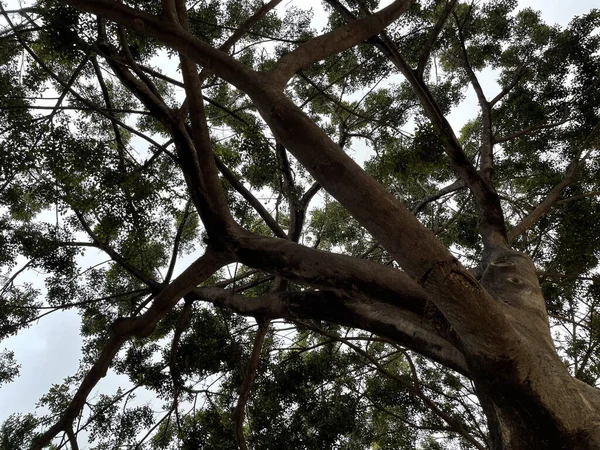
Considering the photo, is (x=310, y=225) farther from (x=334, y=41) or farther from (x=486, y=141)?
(x=334, y=41)

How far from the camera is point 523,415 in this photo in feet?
6.75

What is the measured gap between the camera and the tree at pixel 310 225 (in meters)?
2.18

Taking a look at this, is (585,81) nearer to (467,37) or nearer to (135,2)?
(467,37)

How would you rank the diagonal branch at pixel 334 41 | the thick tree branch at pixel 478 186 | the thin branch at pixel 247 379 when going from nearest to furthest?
the diagonal branch at pixel 334 41
the thick tree branch at pixel 478 186
the thin branch at pixel 247 379

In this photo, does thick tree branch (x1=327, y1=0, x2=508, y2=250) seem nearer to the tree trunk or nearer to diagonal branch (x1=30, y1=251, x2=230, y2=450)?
the tree trunk

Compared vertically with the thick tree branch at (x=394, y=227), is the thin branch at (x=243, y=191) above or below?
above

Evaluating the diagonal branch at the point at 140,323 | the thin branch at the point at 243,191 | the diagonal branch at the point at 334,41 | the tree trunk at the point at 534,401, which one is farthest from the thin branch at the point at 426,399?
the diagonal branch at the point at 334,41

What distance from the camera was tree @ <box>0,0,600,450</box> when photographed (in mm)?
2176

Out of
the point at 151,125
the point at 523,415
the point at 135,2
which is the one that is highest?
the point at 151,125

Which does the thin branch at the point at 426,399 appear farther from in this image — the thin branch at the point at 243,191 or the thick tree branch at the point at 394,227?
the thick tree branch at the point at 394,227

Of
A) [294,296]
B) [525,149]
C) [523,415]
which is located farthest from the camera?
[525,149]

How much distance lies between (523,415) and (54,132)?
4.72 metres

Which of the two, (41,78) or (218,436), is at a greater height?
(41,78)

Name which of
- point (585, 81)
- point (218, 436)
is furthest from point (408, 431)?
point (585, 81)
